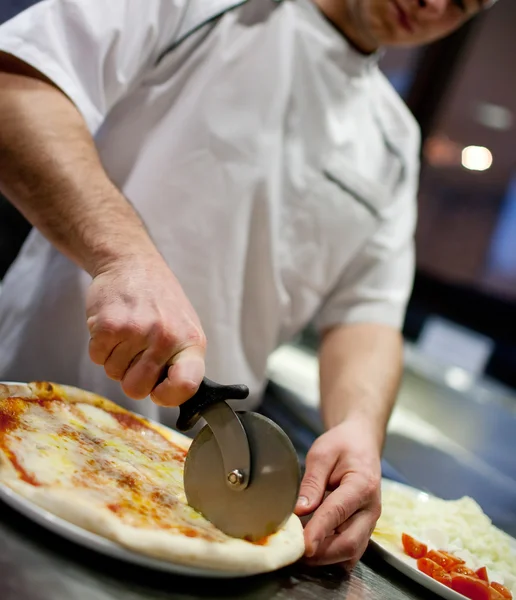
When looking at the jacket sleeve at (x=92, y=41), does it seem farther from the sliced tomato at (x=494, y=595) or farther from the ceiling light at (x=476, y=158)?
the ceiling light at (x=476, y=158)

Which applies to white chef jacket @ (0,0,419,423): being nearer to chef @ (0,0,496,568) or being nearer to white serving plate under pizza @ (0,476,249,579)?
chef @ (0,0,496,568)

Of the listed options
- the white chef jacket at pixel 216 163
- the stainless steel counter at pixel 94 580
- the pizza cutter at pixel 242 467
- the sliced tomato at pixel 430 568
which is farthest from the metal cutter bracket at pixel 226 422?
the white chef jacket at pixel 216 163

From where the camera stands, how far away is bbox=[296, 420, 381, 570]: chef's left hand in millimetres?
Answer: 862

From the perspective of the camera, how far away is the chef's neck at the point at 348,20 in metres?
1.50

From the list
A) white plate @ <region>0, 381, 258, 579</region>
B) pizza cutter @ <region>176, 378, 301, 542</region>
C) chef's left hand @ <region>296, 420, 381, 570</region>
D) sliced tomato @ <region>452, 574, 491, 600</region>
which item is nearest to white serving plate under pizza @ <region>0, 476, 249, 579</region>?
white plate @ <region>0, 381, 258, 579</region>

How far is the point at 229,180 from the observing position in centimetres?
138

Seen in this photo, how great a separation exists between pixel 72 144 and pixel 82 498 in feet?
1.92

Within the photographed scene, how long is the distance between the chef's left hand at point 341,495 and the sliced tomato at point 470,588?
0.46 feet

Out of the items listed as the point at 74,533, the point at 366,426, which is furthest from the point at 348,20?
the point at 74,533

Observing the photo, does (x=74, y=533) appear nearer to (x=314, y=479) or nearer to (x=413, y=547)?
(x=314, y=479)

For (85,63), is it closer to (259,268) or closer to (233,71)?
(233,71)

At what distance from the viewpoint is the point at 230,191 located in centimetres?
138

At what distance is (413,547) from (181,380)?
19.3 inches

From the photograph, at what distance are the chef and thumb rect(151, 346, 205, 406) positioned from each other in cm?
5
